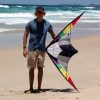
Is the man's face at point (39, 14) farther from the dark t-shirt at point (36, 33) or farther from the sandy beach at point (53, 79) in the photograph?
the sandy beach at point (53, 79)

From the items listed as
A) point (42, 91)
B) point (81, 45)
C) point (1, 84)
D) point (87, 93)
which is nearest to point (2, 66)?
point (1, 84)

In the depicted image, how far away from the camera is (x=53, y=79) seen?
873cm

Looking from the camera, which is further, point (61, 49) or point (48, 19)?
point (48, 19)

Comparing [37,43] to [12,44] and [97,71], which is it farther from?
[12,44]

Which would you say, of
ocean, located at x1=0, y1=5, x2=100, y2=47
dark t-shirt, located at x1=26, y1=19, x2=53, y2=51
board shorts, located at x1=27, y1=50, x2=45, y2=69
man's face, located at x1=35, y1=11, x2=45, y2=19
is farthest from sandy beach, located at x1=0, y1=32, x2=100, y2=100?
ocean, located at x1=0, y1=5, x2=100, y2=47

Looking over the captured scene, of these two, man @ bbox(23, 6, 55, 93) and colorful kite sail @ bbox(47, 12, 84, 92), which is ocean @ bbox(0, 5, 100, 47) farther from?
man @ bbox(23, 6, 55, 93)

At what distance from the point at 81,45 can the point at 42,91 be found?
7.92 metres

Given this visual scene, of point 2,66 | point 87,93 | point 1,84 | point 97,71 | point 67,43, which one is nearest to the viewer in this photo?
point 87,93

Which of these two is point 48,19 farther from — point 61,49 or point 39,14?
point 39,14

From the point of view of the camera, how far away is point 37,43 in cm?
739

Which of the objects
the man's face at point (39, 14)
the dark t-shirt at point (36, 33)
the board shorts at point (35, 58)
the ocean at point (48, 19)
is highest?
the man's face at point (39, 14)

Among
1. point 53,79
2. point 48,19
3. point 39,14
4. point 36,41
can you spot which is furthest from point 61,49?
point 48,19

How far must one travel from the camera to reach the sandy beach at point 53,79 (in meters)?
7.06

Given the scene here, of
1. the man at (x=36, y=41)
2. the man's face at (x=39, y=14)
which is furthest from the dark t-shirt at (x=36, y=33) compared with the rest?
the man's face at (x=39, y=14)
